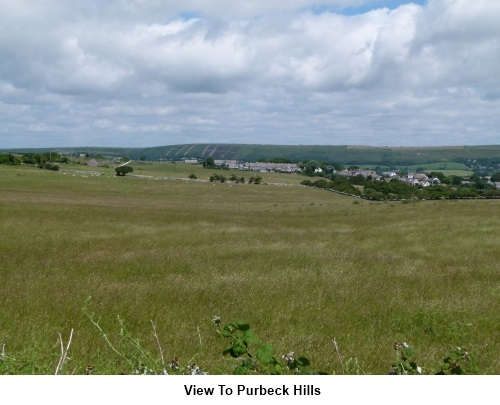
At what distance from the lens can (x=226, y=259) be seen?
48.2 ft

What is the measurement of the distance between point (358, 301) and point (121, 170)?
4072 inches

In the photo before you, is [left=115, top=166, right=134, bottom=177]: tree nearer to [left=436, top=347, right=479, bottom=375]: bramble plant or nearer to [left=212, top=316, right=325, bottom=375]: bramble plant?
[left=212, top=316, right=325, bottom=375]: bramble plant

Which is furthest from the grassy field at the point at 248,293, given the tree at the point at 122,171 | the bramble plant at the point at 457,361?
the tree at the point at 122,171

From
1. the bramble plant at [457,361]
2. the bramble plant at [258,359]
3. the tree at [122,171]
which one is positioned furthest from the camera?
the tree at [122,171]

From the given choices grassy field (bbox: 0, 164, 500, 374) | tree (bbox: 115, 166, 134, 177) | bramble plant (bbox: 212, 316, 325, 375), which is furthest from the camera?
→ tree (bbox: 115, 166, 134, 177)

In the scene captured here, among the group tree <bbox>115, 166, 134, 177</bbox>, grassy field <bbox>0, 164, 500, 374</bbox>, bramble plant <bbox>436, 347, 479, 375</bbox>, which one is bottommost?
tree <bbox>115, 166, 134, 177</bbox>

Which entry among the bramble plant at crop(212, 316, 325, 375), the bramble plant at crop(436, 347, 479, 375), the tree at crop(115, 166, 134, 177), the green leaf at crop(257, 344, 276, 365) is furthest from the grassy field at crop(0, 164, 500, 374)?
the tree at crop(115, 166, 134, 177)

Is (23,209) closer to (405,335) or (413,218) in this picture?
(413,218)

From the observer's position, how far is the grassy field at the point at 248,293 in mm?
6594

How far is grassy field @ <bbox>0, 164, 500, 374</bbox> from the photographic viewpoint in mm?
6594

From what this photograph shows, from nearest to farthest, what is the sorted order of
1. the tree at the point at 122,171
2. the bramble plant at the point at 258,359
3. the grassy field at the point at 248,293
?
the bramble plant at the point at 258,359 < the grassy field at the point at 248,293 < the tree at the point at 122,171

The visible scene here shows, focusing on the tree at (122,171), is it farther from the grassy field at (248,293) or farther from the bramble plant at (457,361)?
the bramble plant at (457,361)

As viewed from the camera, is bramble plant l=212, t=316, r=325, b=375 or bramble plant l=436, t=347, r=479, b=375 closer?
bramble plant l=212, t=316, r=325, b=375
